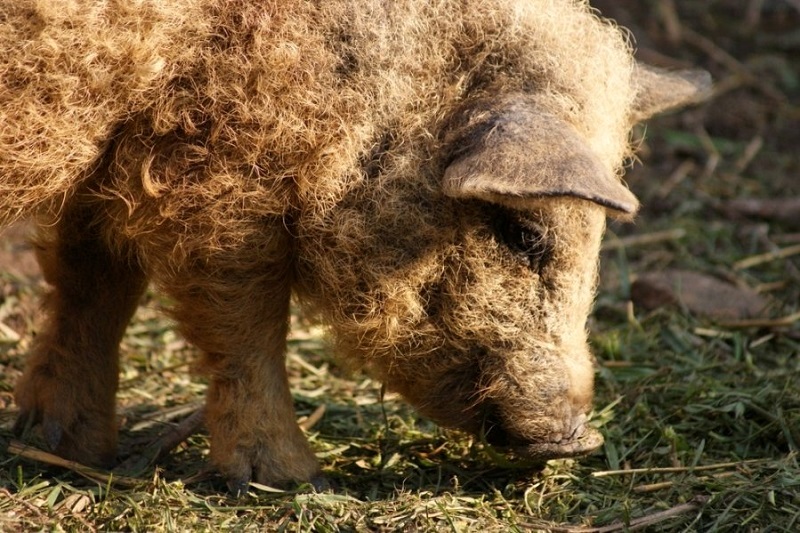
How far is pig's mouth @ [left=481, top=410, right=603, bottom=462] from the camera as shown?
4633 mm

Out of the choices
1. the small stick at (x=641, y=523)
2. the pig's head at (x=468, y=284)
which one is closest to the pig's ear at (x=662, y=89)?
the pig's head at (x=468, y=284)

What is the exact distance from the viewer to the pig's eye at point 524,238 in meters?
4.51

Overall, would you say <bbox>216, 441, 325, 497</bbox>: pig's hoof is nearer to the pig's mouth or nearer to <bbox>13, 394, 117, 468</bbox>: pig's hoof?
<bbox>13, 394, 117, 468</bbox>: pig's hoof

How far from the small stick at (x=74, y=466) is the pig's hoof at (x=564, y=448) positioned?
1.58 m

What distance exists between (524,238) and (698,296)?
2614 millimetres

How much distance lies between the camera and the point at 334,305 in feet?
15.3

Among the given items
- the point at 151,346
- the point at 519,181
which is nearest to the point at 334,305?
the point at 519,181

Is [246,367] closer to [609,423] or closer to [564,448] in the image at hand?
[564,448]

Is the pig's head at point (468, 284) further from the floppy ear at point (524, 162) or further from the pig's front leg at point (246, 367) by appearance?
the pig's front leg at point (246, 367)

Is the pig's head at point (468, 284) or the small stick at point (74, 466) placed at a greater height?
the pig's head at point (468, 284)

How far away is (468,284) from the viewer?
4.55 m

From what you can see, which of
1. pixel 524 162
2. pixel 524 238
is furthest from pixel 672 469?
pixel 524 162

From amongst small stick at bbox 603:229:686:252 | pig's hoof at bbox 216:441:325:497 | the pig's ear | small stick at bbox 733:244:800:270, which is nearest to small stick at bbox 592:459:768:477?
pig's hoof at bbox 216:441:325:497

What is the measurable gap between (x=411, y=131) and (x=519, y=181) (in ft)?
2.35
